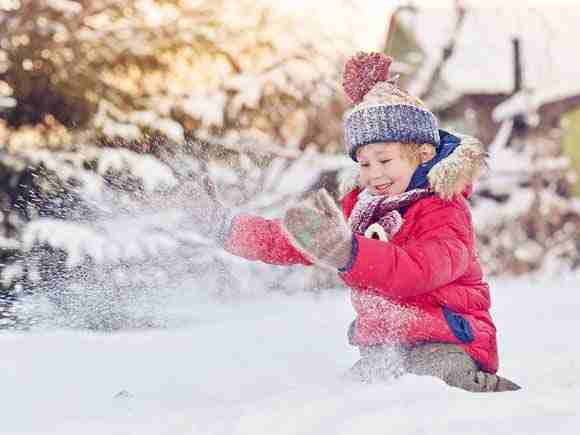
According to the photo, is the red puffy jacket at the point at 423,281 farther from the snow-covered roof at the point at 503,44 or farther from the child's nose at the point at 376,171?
the snow-covered roof at the point at 503,44

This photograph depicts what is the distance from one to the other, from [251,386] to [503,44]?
8462 millimetres

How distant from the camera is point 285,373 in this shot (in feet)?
8.34

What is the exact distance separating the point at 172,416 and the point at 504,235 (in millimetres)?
8258

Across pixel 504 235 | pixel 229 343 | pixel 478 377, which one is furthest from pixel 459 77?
pixel 478 377

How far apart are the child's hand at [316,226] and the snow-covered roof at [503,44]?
726 cm

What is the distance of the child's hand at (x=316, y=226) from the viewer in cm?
196

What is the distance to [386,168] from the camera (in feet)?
7.98

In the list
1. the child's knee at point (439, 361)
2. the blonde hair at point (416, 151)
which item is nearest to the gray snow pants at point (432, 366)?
the child's knee at point (439, 361)

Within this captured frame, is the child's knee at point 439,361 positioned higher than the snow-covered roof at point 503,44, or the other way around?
the snow-covered roof at point 503,44

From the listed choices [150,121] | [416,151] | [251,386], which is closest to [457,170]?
[416,151]

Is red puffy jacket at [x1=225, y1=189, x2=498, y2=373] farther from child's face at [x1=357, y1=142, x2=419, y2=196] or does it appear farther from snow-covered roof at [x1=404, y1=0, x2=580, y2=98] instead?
snow-covered roof at [x1=404, y1=0, x2=580, y2=98]

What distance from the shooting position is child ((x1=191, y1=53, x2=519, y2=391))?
7.47 ft

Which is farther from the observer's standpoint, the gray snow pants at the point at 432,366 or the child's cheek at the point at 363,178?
the child's cheek at the point at 363,178

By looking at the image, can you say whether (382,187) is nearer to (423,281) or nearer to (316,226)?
(423,281)
